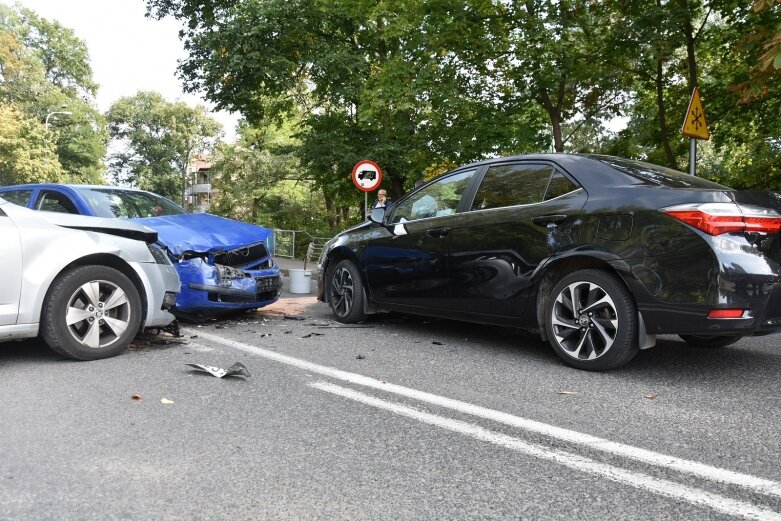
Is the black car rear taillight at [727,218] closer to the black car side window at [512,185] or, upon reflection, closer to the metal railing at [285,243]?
the black car side window at [512,185]

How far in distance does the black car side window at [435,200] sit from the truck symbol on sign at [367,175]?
8927 millimetres

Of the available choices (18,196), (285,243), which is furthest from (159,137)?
(18,196)

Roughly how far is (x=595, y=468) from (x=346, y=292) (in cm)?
448

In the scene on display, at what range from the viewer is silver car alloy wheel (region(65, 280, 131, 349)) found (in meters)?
4.86

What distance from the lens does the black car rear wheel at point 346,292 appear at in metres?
6.88

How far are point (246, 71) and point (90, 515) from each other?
57.8 ft

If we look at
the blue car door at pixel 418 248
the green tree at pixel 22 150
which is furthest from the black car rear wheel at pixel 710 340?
the green tree at pixel 22 150

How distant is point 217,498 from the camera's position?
251cm

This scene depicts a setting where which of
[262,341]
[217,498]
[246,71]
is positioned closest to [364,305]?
[262,341]

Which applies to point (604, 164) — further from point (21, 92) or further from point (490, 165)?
point (21, 92)

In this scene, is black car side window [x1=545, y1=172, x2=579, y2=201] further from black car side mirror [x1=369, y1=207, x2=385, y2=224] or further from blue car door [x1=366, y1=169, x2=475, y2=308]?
black car side mirror [x1=369, y1=207, x2=385, y2=224]

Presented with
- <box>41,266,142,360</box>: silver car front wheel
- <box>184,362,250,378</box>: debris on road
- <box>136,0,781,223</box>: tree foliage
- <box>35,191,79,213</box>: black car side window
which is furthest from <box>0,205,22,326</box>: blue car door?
<box>136,0,781,223</box>: tree foliage

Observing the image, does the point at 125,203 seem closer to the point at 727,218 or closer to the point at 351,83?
the point at 727,218

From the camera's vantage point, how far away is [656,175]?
474 cm
